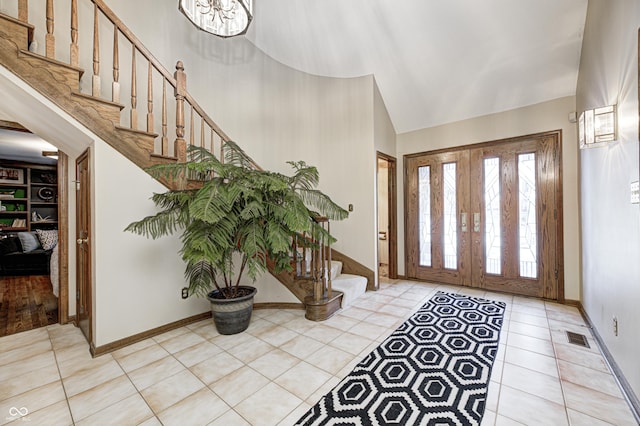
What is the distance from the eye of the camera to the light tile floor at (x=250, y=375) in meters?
1.51

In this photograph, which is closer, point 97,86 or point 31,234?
point 97,86

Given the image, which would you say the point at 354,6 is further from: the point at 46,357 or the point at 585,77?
the point at 46,357

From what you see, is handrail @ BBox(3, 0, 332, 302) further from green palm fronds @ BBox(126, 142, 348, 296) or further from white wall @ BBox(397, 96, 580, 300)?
white wall @ BBox(397, 96, 580, 300)

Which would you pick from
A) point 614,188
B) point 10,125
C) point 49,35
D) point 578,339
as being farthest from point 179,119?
point 578,339

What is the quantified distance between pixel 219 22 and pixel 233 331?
2914 mm

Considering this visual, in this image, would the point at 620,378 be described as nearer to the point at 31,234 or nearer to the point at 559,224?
the point at 559,224

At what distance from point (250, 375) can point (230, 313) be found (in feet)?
2.33

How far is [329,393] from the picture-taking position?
1675 millimetres

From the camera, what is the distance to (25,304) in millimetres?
3381

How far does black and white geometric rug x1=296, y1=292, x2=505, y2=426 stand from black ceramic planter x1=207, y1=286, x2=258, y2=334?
1.17 meters

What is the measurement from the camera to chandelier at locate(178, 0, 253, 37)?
2309 mm

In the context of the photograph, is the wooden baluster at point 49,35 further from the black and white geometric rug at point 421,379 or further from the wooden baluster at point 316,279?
the black and white geometric rug at point 421,379

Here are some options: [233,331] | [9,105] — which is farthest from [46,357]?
[9,105]

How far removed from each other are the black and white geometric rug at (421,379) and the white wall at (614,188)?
31.8 inches
